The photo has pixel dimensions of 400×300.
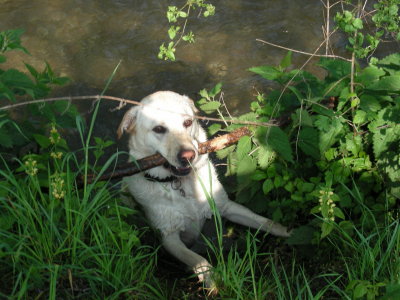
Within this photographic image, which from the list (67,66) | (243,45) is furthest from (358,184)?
(67,66)

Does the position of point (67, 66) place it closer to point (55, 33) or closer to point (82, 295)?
point (55, 33)

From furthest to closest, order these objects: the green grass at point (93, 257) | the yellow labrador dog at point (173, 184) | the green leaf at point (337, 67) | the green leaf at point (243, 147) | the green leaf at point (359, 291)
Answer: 1. the yellow labrador dog at point (173, 184)
2. the green leaf at point (243, 147)
3. the green leaf at point (337, 67)
4. the green grass at point (93, 257)
5. the green leaf at point (359, 291)

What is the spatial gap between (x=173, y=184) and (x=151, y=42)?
10.1 feet

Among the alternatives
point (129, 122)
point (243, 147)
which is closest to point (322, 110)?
point (243, 147)

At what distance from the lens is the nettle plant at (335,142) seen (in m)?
3.13

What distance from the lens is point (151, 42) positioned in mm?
6395

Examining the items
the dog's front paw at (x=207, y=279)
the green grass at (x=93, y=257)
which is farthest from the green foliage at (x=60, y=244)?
the dog's front paw at (x=207, y=279)

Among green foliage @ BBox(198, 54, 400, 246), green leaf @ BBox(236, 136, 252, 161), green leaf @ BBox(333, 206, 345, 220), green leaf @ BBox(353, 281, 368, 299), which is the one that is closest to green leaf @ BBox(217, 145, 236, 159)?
green foliage @ BBox(198, 54, 400, 246)

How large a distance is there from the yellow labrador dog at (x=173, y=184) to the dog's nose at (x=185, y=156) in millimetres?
120

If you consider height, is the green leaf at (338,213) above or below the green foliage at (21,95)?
below

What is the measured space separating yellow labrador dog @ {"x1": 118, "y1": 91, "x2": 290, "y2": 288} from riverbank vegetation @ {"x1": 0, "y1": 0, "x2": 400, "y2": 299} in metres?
0.14

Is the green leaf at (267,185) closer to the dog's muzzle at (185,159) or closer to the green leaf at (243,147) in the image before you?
the green leaf at (243,147)

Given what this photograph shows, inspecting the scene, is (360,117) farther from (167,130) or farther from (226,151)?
(167,130)

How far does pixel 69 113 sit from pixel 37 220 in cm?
98
